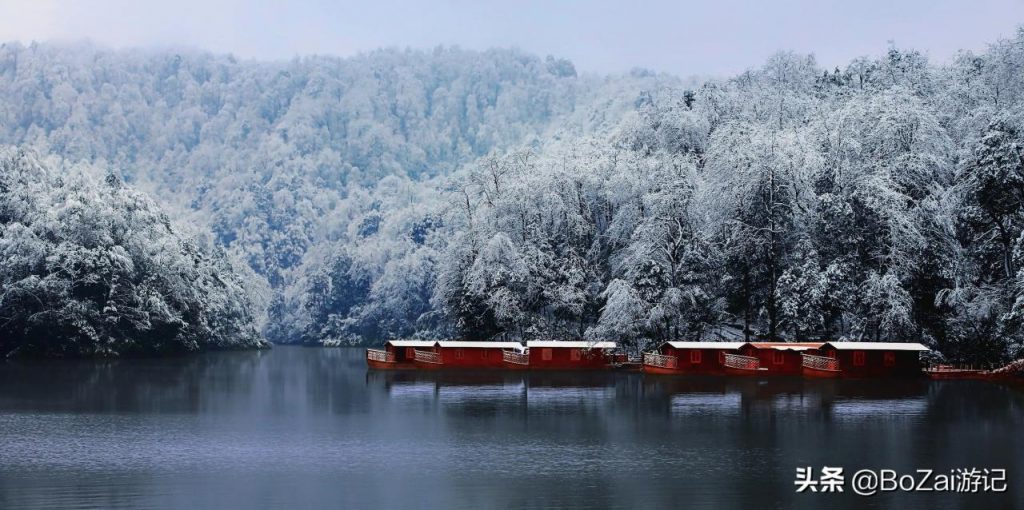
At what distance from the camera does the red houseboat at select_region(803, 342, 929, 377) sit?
2584 inches

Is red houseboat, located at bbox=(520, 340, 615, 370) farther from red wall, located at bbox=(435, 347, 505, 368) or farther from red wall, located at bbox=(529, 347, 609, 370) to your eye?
red wall, located at bbox=(435, 347, 505, 368)

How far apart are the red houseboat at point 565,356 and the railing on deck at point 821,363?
47.5 ft

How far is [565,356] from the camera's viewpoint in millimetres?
77438

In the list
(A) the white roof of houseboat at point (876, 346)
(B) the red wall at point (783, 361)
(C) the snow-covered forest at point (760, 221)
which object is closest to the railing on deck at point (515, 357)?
(C) the snow-covered forest at point (760, 221)

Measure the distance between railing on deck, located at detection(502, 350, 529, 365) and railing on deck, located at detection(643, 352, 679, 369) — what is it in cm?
879

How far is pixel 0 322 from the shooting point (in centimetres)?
9719

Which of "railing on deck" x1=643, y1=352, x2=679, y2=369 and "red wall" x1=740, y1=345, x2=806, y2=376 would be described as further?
"railing on deck" x1=643, y1=352, x2=679, y2=369

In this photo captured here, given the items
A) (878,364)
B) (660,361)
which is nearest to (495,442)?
(660,361)

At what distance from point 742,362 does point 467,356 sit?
20076 millimetres

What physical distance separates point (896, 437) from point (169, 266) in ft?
275

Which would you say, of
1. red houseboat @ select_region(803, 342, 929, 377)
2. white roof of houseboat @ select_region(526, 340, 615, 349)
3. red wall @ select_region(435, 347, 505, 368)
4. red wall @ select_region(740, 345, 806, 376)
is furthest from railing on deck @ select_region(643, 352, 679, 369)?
red wall @ select_region(435, 347, 505, 368)

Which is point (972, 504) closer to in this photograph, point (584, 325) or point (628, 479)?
point (628, 479)

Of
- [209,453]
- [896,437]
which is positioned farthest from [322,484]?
[896,437]

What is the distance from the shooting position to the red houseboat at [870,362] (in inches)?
2584
